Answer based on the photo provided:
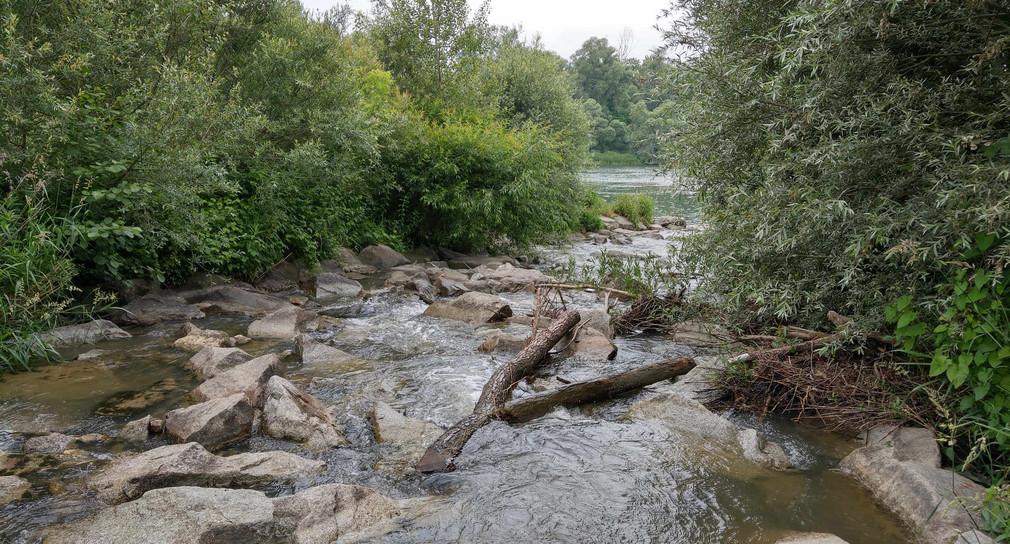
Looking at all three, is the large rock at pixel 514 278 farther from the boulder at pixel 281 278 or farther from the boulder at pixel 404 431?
the boulder at pixel 404 431

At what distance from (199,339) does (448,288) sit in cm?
545

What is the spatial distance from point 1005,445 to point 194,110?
33.1ft

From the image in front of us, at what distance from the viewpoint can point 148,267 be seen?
948 centimetres

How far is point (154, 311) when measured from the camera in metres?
9.62

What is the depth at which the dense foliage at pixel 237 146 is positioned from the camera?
756 cm

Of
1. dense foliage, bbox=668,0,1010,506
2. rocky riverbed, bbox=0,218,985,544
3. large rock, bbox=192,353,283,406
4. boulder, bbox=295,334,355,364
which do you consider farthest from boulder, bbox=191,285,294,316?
dense foliage, bbox=668,0,1010,506

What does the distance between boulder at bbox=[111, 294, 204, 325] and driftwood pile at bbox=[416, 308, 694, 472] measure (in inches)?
236

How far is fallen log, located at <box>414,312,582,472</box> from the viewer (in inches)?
197

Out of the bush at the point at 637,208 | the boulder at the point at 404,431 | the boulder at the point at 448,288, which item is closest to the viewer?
the boulder at the point at 404,431

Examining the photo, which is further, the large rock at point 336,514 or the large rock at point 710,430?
the large rock at point 710,430

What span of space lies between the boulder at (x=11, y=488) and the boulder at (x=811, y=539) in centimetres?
518

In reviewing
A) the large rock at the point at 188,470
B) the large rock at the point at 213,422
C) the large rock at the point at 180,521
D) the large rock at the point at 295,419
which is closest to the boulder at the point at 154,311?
the large rock at the point at 213,422

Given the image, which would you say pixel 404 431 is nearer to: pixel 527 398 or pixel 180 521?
pixel 527 398

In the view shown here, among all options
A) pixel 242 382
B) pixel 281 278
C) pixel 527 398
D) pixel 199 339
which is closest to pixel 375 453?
pixel 527 398
